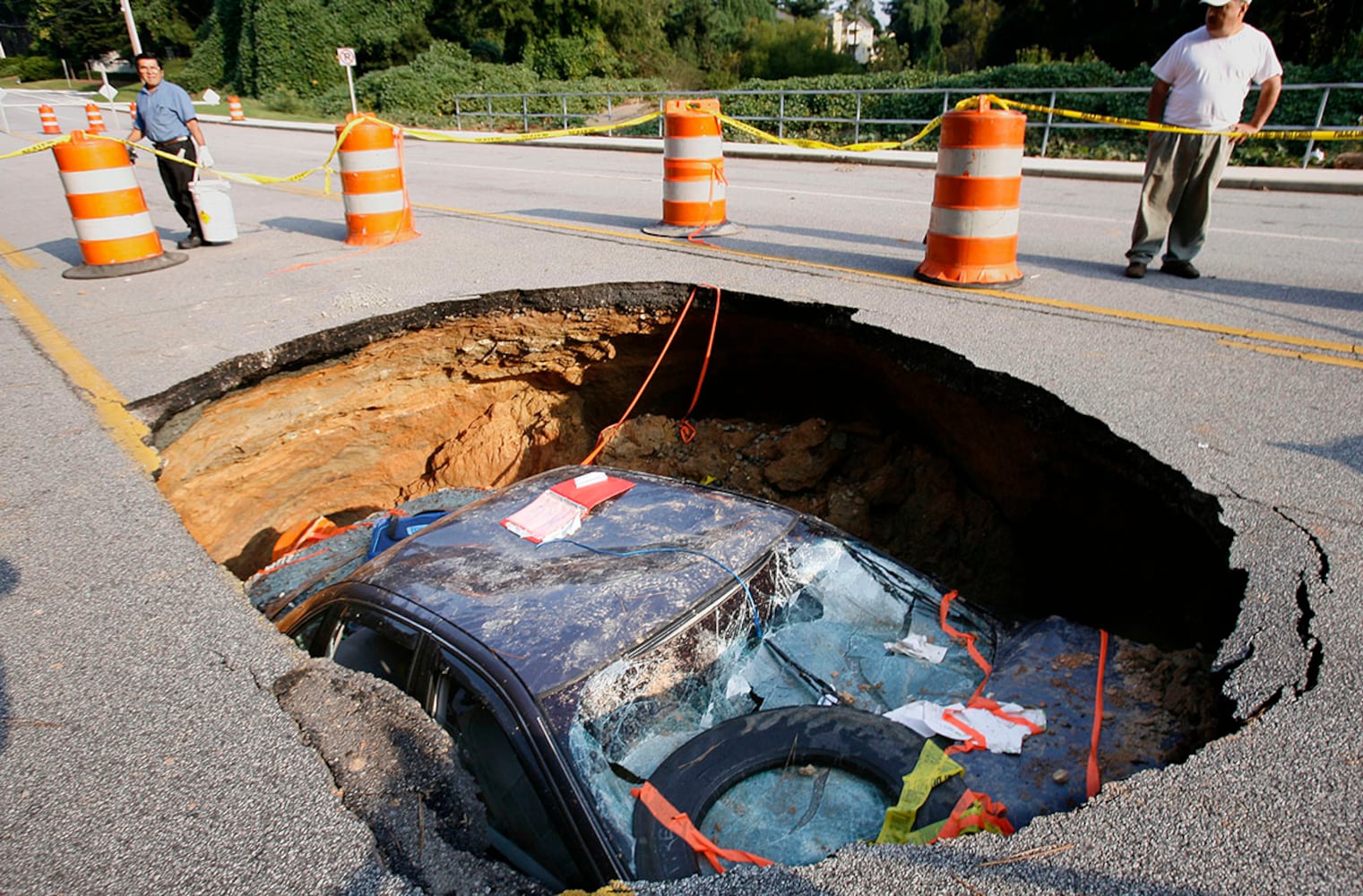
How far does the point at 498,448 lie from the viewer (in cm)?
757

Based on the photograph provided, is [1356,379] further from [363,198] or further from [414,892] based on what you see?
[363,198]

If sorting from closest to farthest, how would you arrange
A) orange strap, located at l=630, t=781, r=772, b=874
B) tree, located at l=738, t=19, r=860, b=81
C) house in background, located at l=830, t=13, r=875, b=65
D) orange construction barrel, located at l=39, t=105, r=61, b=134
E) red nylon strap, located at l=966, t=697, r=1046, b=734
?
1. orange strap, located at l=630, t=781, r=772, b=874
2. red nylon strap, located at l=966, t=697, r=1046, b=734
3. orange construction barrel, located at l=39, t=105, r=61, b=134
4. tree, located at l=738, t=19, r=860, b=81
5. house in background, located at l=830, t=13, r=875, b=65

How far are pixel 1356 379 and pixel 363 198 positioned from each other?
27.2ft

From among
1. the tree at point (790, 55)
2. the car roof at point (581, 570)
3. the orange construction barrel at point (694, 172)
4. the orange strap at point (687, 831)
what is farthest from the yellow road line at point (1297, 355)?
the tree at point (790, 55)

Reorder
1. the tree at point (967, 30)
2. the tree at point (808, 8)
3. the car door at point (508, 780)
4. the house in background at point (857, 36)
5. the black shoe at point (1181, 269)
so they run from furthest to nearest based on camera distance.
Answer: the tree at point (808, 8)
the house in background at point (857, 36)
the tree at point (967, 30)
the black shoe at point (1181, 269)
the car door at point (508, 780)

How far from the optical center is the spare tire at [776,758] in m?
2.32

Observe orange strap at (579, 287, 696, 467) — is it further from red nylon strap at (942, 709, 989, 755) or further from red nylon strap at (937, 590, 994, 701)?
red nylon strap at (942, 709, 989, 755)

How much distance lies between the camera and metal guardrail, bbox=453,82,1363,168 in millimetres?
14250

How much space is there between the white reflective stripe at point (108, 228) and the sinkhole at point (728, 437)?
350 centimetres

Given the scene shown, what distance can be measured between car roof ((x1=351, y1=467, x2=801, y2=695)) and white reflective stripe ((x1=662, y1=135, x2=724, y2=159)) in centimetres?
566

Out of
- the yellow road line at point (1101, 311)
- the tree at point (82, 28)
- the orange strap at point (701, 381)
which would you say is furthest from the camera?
the tree at point (82, 28)

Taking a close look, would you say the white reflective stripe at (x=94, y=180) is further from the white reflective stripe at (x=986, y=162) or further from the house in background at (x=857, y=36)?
the house in background at (x=857, y=36)

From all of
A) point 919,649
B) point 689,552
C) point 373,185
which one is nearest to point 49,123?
point 373,185

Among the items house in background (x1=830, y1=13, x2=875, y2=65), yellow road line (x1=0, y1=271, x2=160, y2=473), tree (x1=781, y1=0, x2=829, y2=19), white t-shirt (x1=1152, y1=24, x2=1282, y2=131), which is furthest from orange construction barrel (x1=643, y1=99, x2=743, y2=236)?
tree (x1=781, y1=0, x2=829, y2=19)
